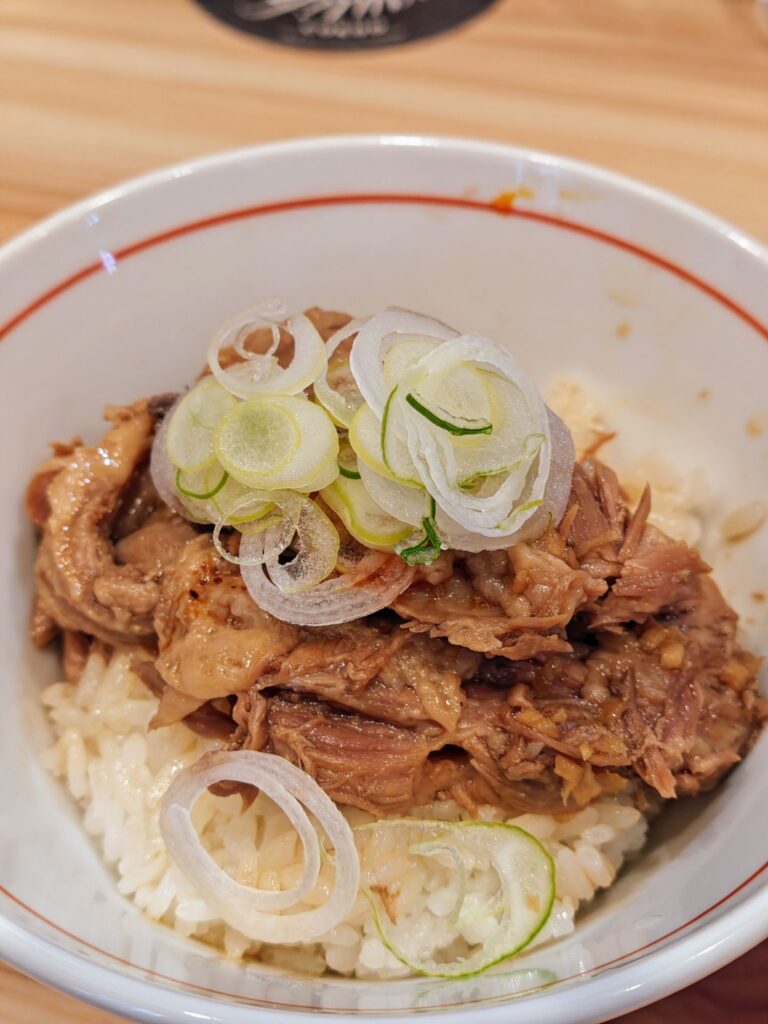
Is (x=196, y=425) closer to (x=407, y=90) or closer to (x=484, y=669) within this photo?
(x=484, y=669)

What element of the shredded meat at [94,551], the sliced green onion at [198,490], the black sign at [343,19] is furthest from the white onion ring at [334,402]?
the black sign at [343,19]

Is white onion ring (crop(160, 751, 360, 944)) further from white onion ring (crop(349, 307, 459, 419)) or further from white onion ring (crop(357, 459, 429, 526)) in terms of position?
white onion ring (crop(349, 307, 459, 419))

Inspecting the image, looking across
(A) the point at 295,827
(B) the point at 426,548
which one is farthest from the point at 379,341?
(A) the point at 295,827

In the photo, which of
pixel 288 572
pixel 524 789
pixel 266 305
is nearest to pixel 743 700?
pixel 524 789

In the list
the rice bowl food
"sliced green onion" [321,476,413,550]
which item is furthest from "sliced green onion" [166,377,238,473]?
"sliced green onion" [321,476,413,550]

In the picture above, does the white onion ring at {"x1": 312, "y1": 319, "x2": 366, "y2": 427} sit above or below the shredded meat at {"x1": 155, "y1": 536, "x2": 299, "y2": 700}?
above

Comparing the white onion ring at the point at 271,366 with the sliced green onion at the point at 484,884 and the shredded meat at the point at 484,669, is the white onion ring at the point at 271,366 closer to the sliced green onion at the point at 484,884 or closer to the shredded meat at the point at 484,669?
the shredded meat at the point at 484,669
